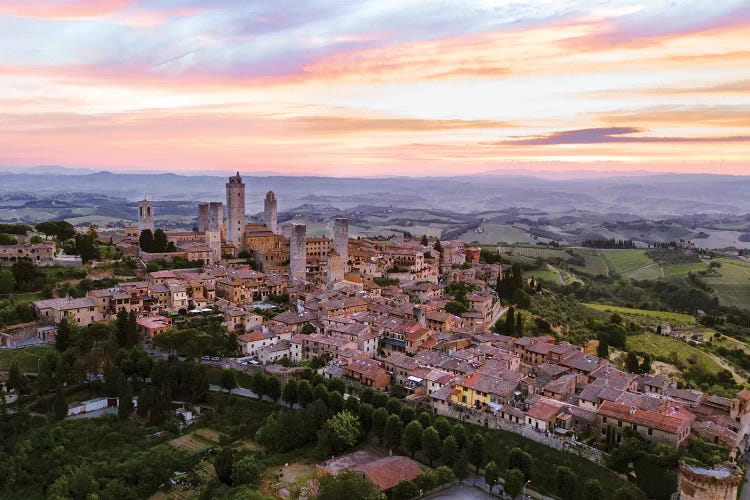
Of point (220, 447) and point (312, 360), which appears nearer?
point (220, 447)

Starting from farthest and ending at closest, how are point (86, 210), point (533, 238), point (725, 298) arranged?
point (86, 210) < point (533, 238) < point (725, 298)

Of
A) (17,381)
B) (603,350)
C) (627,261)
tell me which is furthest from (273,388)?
(627,261)

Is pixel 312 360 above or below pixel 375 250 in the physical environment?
below

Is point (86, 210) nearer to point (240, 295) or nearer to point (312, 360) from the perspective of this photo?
point (240, 295)

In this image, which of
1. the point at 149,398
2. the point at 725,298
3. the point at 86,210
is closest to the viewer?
the point at 149,398

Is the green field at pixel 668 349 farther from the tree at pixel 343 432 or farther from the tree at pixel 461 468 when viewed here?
the tree at pixel 343 432

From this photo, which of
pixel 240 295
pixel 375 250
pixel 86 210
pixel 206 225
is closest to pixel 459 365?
pixel 240 295

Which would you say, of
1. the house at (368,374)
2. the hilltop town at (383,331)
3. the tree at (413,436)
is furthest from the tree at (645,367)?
the tree at (413,436)
